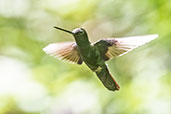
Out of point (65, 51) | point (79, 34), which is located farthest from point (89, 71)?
point (79, 34)

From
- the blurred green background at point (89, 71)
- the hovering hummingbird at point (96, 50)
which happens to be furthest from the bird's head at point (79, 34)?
the blurred green background at point (89, 71)

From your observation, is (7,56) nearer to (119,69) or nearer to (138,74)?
(119,69)

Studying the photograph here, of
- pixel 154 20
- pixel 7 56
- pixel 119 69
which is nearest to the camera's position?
pixel 154 20

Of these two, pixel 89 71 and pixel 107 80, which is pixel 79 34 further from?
pixel 89 71

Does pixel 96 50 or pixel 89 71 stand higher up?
pixel 89 71

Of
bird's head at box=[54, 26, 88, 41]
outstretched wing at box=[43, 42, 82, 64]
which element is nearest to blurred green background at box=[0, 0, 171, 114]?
outstretched wing at box=[43, 42, 82, 64]

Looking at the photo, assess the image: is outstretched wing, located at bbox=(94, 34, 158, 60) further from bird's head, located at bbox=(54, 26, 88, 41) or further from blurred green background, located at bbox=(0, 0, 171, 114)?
blurred green background, located at bbox=(0, 0, 171, 114)

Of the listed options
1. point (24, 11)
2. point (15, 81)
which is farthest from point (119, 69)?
point (24, 11)
